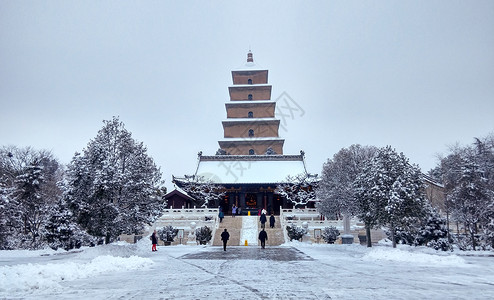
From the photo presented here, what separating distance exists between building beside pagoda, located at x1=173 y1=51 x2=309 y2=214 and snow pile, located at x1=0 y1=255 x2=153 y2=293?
23352 millimetres

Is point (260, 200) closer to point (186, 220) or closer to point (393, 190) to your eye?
point (186, 220)

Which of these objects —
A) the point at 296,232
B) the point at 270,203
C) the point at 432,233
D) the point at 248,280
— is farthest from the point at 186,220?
the point at 248,280

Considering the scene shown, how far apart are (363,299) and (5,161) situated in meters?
41.8

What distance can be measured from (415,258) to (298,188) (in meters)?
22.1

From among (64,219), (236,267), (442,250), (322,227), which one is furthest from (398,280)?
(64,219)

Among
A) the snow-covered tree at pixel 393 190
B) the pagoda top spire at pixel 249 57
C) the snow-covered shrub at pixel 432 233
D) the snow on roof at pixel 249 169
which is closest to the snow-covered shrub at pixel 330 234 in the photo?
the snow-covered shrub at pixel 432 233

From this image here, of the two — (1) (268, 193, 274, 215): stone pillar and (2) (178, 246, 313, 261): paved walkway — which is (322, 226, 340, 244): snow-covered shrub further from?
(1) (268, 193, 274, 215): stone pillar

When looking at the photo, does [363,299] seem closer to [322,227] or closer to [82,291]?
[82,291]

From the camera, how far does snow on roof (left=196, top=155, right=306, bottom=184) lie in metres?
36.1

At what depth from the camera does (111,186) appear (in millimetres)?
15258

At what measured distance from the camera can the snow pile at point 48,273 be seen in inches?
298

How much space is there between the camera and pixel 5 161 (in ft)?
127

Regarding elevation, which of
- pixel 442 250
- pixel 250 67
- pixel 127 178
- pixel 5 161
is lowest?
pixel 442 250

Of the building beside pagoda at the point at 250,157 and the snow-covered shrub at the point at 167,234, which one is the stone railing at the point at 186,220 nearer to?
the snow-covered shrub at the point at 167,234
